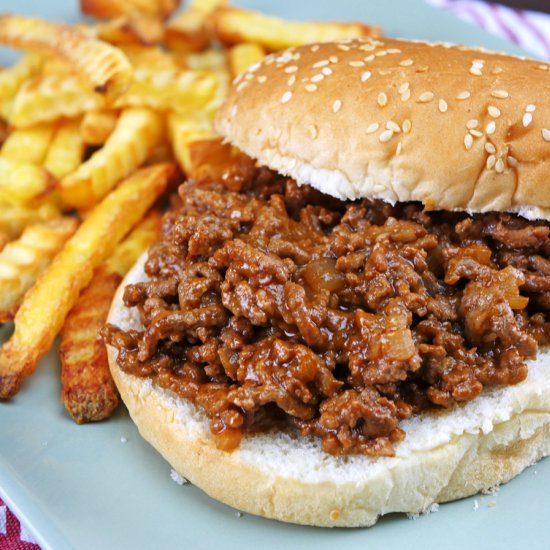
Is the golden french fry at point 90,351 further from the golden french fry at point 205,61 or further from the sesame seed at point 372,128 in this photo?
the golden french fry at point 205,61

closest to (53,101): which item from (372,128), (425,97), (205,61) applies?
(205,61)

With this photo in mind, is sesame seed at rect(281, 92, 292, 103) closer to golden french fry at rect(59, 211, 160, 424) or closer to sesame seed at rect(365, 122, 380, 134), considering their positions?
sesame seed at rect(365, 122, 380, 134)

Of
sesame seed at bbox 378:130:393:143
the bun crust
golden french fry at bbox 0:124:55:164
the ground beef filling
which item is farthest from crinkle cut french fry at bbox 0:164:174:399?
sesame seed at bbox 378:130:393:143

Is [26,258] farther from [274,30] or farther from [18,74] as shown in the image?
[274,30]

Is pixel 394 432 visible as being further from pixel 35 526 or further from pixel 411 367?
pixel 35 526

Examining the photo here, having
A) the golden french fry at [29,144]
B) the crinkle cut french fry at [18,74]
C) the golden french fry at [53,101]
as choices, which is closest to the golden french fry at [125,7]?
the crinkle cut french fry at [18,74]
